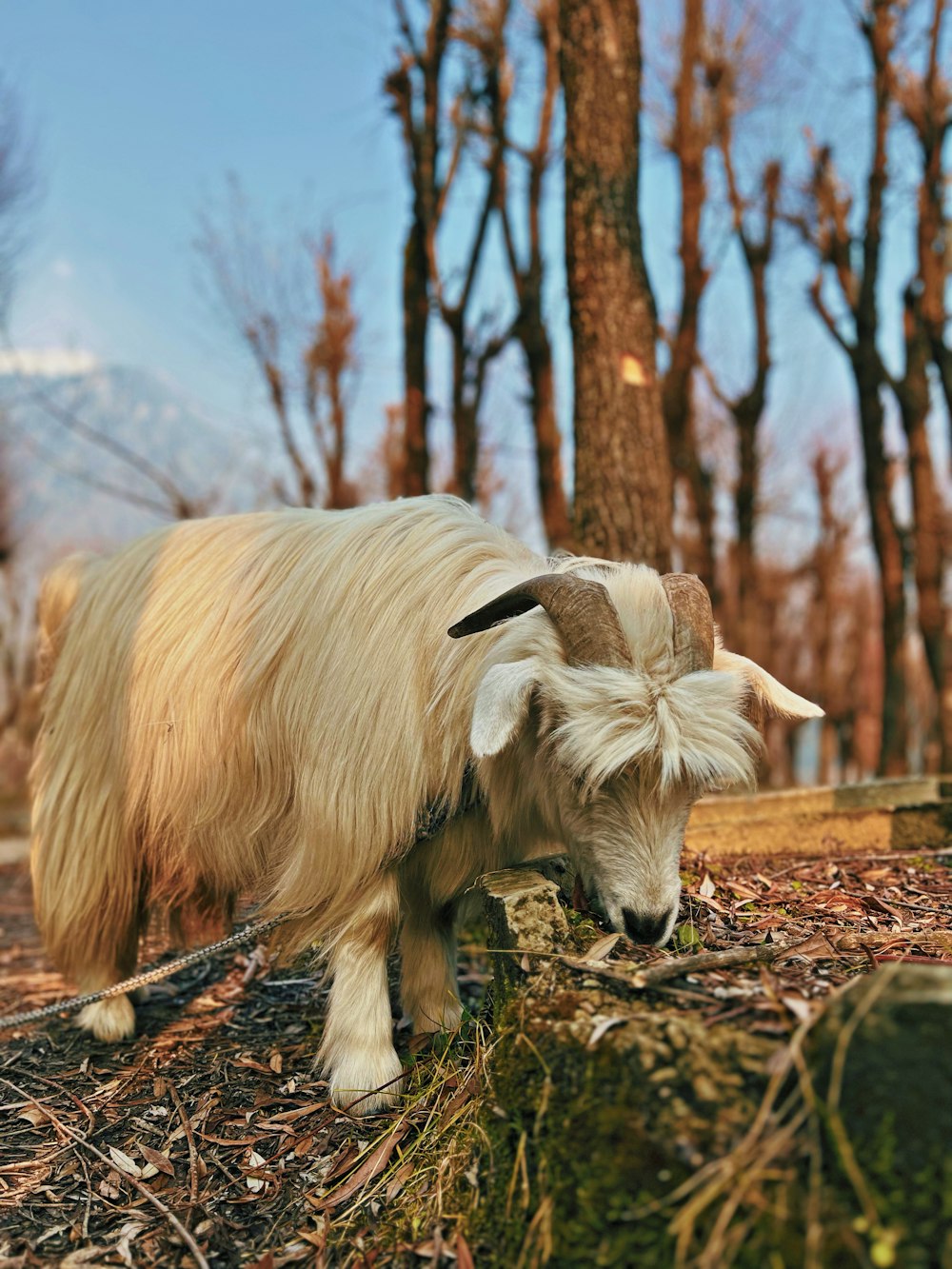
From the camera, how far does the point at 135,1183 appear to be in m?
2.87

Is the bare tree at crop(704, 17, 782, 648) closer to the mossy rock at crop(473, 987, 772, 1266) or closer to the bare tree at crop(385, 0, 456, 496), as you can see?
the bare tree at crop(385, 0, 456, 496)

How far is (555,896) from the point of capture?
2.72m

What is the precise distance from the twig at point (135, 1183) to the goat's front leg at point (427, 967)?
1.14 metres

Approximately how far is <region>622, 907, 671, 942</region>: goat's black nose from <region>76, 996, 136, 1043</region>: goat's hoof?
247 cm

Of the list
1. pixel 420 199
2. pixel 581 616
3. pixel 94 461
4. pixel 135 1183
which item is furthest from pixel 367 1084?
pixel 94 461

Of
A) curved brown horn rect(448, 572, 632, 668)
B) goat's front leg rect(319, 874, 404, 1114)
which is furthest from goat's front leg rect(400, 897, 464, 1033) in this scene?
curved brown horn rect(448, 572, 632, 668)

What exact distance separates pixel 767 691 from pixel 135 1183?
238cm

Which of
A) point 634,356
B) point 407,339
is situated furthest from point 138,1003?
point 407,339

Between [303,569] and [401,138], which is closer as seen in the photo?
[303,569]

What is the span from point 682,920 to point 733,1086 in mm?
1303

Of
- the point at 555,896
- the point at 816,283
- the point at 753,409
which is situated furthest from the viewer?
the point at 753,409

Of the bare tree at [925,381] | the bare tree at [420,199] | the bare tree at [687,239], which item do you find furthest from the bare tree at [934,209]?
the bare tree at [420,199]

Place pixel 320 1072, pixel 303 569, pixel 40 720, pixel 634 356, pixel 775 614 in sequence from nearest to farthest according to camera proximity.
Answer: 1. pixel 320 1072
2. pixel 303 569
3. pixel 40 720
4. pixel 634 356
5. pixel 775 614

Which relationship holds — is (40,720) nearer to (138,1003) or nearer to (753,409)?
(138,1003)
